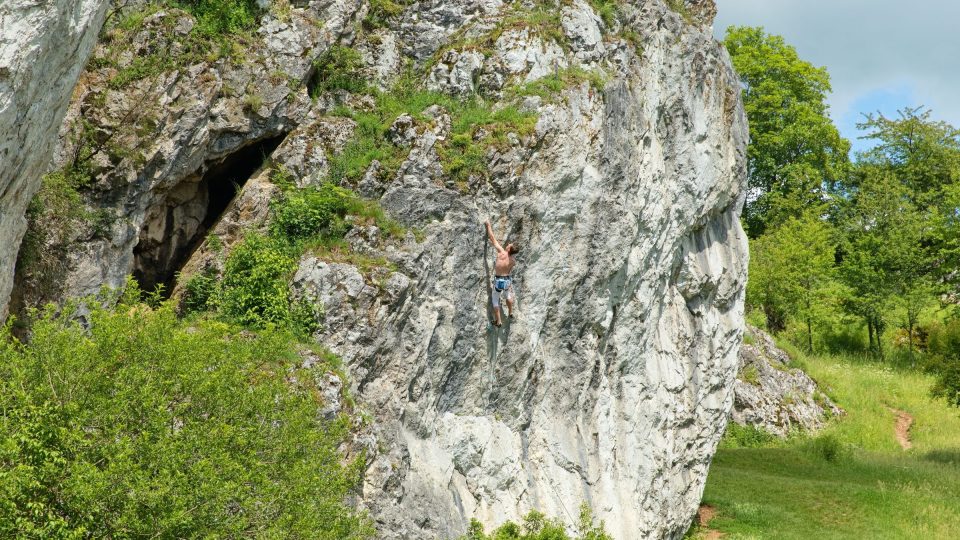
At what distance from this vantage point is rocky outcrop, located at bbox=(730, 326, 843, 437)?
120ft

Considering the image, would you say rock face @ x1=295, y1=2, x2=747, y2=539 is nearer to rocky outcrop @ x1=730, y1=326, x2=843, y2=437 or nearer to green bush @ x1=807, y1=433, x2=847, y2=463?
green bush @ x1=807, y1=433, x2=847, y2=463

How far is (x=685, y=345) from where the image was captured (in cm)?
2497

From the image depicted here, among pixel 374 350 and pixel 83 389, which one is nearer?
pixel 83 389

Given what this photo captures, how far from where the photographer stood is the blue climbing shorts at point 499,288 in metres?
17.2

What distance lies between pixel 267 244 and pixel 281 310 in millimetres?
1675

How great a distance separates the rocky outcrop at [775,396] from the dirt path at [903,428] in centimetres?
249

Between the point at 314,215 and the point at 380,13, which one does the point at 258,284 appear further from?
the point at 380,13

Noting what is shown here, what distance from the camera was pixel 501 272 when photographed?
1720 centimetres

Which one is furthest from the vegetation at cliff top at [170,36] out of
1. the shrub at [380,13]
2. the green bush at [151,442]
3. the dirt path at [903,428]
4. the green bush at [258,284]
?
the dirt path at [903,428]

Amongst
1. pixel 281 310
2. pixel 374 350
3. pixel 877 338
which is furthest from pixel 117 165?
pixel 877 338

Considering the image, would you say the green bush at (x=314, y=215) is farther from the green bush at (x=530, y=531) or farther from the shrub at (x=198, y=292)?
the green bush at (x=530, y=531)

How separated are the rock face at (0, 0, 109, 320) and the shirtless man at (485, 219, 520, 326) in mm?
8077

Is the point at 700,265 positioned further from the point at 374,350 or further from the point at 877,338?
the point at 877,338

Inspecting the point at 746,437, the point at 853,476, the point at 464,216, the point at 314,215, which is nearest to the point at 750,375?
the point at 746,437
